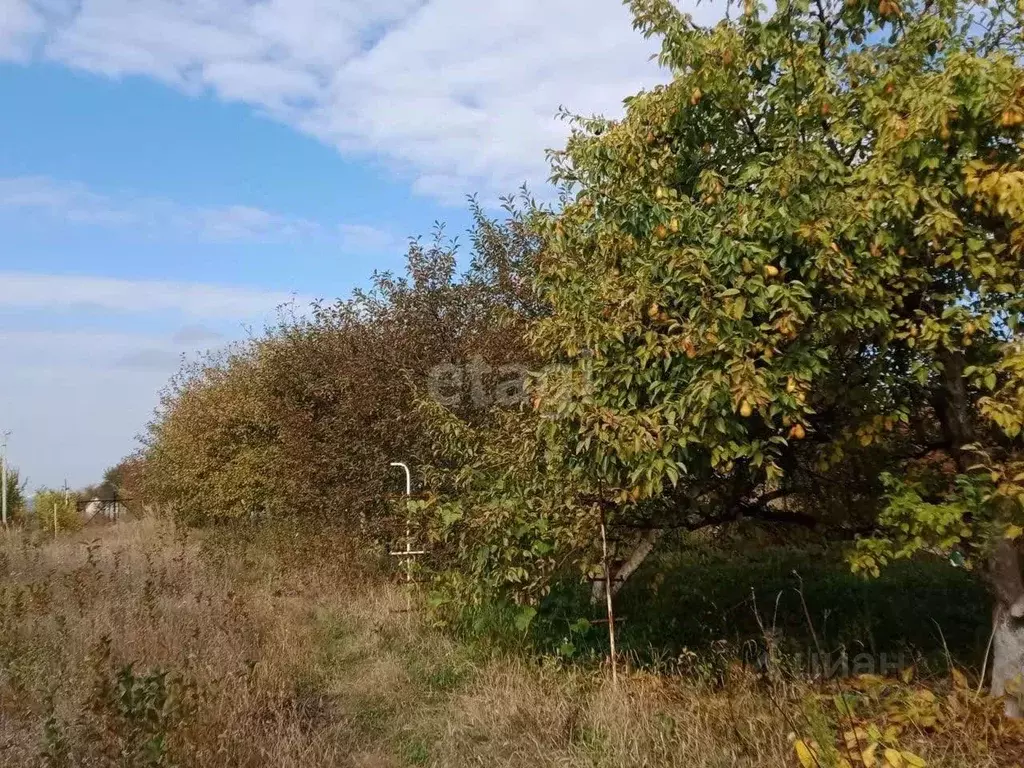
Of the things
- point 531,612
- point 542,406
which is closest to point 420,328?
point 531,612

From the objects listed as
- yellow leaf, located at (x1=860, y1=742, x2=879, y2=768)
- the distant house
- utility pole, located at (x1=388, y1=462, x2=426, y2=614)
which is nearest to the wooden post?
yellow leaf, located at (x1=860, y1=742, x2=879, y2=768)

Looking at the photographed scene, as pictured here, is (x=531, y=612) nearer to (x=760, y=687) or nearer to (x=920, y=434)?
(x=760, y=687)

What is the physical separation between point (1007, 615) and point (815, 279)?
7.74 feet

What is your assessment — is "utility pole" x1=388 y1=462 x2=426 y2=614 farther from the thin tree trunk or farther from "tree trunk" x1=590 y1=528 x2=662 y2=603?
the thin tree trunk

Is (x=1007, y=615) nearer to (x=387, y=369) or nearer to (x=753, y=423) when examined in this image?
(x=753, y=423)

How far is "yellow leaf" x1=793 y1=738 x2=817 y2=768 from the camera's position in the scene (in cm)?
360

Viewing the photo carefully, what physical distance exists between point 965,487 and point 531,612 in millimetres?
3178

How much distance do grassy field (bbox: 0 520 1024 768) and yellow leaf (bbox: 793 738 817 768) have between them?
3 centimetres

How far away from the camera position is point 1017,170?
13.8ft

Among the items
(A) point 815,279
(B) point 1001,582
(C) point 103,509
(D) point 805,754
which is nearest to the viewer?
(D) point 805,754

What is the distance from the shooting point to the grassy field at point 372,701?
4.13 metres

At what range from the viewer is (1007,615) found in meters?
4.86

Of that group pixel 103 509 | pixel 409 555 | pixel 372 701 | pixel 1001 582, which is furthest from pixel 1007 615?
pixel 103 509

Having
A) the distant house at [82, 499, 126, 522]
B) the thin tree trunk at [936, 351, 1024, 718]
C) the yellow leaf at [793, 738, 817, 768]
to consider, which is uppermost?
the distant house at [82, 499, 126, 522]
